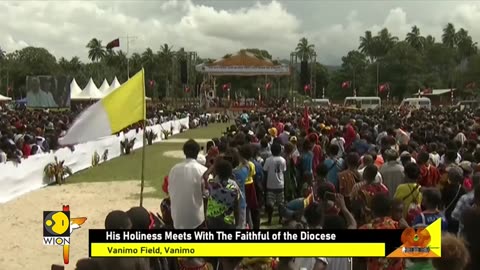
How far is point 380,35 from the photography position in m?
114

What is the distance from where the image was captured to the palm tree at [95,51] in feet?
397

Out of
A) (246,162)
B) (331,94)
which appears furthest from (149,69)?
(246,162)

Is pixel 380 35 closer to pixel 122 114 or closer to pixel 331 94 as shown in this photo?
pixel 331 94

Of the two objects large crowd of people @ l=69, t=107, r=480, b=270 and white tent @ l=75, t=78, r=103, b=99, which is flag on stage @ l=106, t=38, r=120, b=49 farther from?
large crowd of people @ l=69, t=107, r=480, b=270

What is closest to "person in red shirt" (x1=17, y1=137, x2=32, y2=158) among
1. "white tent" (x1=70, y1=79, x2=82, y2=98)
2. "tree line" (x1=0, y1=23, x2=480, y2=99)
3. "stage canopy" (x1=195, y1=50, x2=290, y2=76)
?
"white tent" (x1=70, y1=79, x2=82, y2=98)

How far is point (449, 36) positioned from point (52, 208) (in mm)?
112843

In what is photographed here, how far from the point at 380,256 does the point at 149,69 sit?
376 ft

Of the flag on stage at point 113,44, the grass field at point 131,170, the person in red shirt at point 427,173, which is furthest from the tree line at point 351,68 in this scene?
the person in red shirt at point 427,173

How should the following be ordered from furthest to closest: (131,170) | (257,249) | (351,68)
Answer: (351,68), (131,170), (257,249)

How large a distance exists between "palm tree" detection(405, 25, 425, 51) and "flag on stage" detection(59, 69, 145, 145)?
11286 cm

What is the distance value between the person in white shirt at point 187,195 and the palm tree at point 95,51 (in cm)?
11831

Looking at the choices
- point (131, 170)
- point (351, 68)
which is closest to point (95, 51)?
point (351, 68)

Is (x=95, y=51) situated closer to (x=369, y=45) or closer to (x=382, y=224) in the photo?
(x=369, y=45)

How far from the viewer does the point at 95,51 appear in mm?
121562
